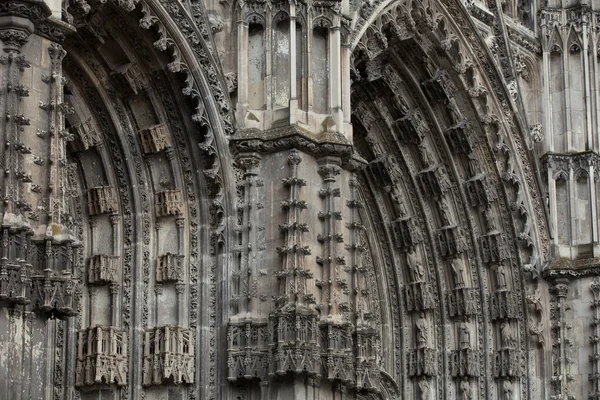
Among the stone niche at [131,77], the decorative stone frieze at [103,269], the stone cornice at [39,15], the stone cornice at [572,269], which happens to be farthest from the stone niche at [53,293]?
the stone cornice at [572,269]

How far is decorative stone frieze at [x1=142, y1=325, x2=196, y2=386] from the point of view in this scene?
22.4 meters

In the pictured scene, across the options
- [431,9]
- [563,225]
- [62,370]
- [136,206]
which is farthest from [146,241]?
[563,225]

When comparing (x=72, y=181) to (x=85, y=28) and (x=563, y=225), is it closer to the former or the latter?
(x=85, y=28)

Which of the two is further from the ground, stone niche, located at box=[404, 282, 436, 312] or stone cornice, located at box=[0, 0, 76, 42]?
stone cornice, located at box=[0, 0, 76, 42]

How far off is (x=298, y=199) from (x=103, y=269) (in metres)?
3.18

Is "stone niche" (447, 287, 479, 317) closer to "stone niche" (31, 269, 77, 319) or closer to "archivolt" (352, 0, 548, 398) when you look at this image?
"archivolt" (352, 0, 548, 398)

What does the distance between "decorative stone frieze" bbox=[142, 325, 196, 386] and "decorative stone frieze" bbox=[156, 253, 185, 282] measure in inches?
30.3

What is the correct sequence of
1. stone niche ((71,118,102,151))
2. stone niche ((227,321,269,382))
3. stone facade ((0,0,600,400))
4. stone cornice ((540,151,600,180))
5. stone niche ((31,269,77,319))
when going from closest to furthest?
1. stone niche ((31,269,77,319))
2. stone facade ((0,0,600,400))
3. stone niche ((227,321,269,382))
4. stone niche ((71,118,102,151))
5. stone cornice ((540,151,600,180))

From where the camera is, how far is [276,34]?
23.3 meters

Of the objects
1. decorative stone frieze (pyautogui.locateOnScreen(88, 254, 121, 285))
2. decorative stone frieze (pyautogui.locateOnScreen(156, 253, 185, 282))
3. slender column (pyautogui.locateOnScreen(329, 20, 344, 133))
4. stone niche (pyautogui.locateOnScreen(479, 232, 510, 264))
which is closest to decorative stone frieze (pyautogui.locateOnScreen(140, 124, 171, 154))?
decorative stone frieze (pyautogui.locateOnScreen(156, 253, 185, 282))

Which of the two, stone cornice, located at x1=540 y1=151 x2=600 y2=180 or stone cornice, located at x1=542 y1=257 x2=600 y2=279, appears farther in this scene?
stone cornice, located at x1=540 y1=151 x2=600 y2=180

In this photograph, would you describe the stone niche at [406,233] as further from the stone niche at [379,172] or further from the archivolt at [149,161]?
the archivolt at [149,161]

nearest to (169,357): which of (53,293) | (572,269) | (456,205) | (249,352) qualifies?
Result: (249,352)

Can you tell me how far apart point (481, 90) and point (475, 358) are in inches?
203
